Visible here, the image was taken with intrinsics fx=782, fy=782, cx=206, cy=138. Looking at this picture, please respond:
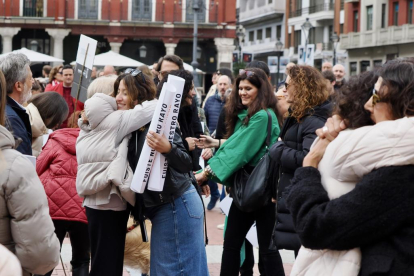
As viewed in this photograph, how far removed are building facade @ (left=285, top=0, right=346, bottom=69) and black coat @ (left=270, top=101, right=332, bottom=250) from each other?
51.6 m

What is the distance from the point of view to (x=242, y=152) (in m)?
6.18

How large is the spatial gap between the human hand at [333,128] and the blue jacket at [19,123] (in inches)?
86.0

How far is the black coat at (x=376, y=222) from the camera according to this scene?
2.97m

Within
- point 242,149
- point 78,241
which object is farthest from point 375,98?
point 78,241

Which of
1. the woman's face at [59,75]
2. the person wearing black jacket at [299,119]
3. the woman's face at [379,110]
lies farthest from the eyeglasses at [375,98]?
the woman's face at [59,75]

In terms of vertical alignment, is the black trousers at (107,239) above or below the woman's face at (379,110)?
below

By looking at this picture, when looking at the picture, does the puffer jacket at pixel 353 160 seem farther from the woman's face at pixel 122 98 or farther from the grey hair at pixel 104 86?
the grey hair at pixel 104 86

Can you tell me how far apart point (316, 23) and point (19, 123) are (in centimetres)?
6108

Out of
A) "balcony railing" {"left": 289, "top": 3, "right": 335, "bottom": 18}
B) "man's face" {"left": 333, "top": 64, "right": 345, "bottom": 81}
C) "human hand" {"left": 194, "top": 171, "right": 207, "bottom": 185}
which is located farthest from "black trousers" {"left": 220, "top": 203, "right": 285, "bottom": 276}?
"balcony railing" {"left": 289, "top": 3, "right": 335, "bottom": 18}

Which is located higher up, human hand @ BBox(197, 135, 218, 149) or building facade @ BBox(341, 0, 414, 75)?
building facade @ BBox(341, 0, 414, 75)

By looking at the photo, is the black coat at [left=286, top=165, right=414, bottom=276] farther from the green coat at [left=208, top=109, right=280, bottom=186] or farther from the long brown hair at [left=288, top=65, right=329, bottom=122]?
the green coat at [left=208, top=109, right=280, bottom=186]

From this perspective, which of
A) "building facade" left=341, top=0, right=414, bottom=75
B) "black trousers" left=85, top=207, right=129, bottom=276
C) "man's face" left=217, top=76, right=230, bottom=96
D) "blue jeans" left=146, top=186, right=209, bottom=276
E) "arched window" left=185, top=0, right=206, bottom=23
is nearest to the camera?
"blue jeans" left=146, top=186, right=209, bottom=276

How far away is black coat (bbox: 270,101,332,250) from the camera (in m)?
5.37

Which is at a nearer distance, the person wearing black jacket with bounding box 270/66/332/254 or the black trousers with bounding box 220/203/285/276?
the person wearing black jacket with bounding box 270/66/332/254
